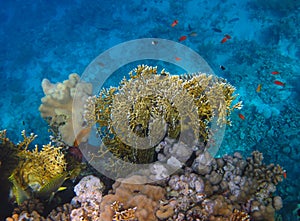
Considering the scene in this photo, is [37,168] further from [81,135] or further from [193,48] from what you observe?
[193,48]

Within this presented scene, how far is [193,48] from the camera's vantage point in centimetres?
1317

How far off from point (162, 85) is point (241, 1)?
1350 centimetres

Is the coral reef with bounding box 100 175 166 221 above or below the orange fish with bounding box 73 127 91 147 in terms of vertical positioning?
below

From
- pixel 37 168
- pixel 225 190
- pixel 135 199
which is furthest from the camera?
pixel 37 168

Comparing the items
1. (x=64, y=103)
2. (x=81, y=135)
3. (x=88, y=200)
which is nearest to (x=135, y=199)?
(x=88, y=200)

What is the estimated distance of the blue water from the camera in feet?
31.7

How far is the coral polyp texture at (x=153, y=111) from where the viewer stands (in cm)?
399

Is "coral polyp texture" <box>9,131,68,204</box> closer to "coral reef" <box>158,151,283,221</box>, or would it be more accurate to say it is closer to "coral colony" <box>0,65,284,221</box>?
"coral colony" <box>0,65,284,221</box>

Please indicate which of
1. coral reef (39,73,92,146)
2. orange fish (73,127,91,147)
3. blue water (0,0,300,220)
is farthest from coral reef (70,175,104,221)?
blue water (0,0,300,220)

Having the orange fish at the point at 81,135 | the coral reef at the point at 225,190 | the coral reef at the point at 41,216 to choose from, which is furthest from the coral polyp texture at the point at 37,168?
the coral reef at the point at 225,190

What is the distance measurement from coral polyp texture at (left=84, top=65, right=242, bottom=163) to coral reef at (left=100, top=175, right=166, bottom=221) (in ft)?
2.75

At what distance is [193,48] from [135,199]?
11209 millimetres

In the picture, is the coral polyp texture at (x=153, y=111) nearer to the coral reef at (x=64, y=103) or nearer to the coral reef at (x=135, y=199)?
the coral reef at (x=135, y=199)

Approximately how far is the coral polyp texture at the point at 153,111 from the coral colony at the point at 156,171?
0.05 ft
